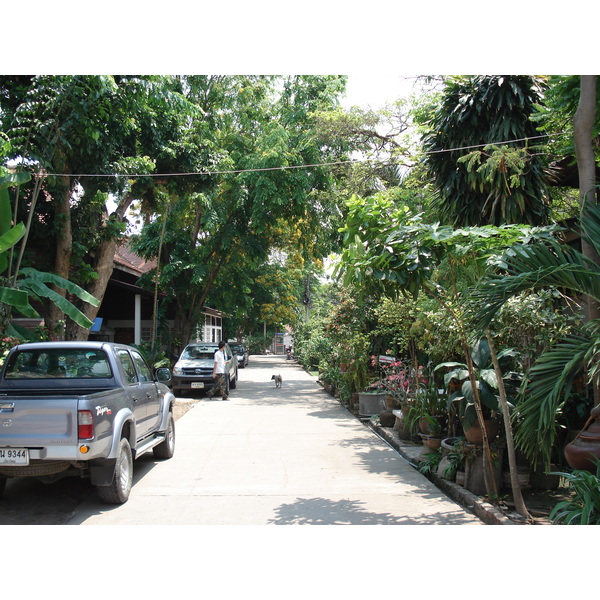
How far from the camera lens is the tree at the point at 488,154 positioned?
7.66m

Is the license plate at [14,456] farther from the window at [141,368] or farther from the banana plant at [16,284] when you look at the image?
the banana plant at [16,284]

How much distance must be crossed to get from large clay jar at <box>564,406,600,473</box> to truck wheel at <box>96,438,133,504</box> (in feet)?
15.1

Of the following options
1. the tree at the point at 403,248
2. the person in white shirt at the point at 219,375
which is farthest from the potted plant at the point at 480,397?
the person in white shirt at the point at 219,375

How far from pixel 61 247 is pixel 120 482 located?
800cm

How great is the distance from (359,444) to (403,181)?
7305mm

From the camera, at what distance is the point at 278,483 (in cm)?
706

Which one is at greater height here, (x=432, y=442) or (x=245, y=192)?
(x=245, y=192)

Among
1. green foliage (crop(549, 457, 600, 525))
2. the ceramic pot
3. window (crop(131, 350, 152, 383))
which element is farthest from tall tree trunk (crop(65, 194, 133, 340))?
green foliage (crop(549, 457, 600, 525))

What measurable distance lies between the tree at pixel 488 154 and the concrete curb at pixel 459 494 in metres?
3.74

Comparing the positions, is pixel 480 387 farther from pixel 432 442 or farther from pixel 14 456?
pixel 14 456

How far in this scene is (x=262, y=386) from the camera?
69.0 feet

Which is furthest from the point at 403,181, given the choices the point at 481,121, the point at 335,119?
the point at 481,121

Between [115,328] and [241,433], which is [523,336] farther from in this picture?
[115,328]

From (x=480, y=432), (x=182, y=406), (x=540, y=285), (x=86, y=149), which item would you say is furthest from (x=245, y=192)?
(x=540, y=285)
